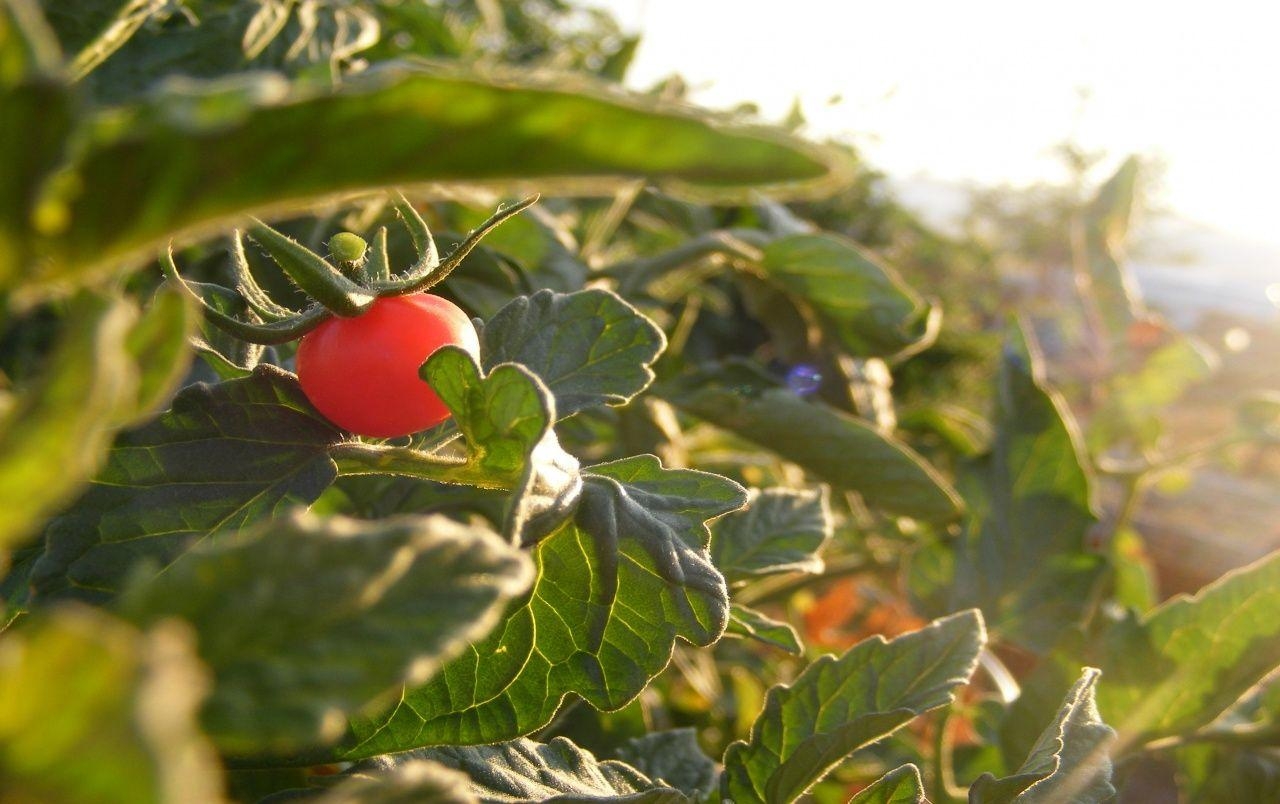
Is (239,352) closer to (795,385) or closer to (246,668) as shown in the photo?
(246,668)

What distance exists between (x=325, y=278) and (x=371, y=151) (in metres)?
0.15

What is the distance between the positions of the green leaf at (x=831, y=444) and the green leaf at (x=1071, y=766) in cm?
39

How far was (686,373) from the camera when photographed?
848 millimetres

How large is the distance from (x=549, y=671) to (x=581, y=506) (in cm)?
8

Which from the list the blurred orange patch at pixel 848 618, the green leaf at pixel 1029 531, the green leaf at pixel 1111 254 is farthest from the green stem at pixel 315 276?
the blurred orange patch at pixel 848 618

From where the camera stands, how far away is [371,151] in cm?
18

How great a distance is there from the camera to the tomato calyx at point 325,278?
319 millimetres

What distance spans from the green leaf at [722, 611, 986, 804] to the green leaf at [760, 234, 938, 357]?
358mm

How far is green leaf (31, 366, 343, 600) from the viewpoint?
319 mm

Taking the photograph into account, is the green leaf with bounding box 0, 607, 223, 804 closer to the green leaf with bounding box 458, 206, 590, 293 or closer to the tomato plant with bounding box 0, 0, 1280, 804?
the tomato plant with bounding box 0, 0, 1280, 804

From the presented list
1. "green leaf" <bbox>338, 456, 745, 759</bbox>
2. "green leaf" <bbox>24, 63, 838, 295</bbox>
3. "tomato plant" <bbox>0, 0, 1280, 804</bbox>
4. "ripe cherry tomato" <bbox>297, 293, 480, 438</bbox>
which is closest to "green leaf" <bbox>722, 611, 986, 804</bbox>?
"tomato plant" <bbox>0, 0, 1280, 804</bbox>

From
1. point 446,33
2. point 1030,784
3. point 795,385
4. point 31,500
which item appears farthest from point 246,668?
point 446,33

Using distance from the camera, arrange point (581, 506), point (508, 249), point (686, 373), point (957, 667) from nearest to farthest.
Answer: point (581, 506) < point (957, 667) < point (508, 249) < point (686, 373)

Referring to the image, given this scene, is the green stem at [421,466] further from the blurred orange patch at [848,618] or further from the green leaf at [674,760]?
the blurred orange patch at [848,618]
